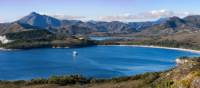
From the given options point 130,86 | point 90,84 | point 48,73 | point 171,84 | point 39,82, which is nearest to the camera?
point 171,84

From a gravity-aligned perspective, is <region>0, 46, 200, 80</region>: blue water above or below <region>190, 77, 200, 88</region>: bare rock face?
below

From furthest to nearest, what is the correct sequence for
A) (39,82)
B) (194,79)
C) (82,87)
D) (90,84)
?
(39,82) < (90,84) < (82,87) < (194,79)

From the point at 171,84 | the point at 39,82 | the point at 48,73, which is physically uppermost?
the point at 171,84

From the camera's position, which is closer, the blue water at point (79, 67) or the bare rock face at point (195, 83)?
the bare rock face at point (195, 83)

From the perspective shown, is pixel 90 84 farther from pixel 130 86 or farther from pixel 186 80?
pixel 186 80

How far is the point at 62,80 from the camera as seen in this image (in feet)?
191

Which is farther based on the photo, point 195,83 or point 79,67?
point 79,67

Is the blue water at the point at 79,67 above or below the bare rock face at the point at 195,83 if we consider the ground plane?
below

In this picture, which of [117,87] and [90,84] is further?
[90,84]

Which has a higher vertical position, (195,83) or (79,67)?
(195,83)

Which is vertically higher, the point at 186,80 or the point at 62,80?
the point at 186,80

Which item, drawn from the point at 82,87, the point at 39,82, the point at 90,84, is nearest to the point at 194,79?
the point at 82,87

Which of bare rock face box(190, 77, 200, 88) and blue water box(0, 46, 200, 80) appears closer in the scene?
bare rock face box(190, 77, 200, 88)

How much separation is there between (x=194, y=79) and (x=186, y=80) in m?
0.42
